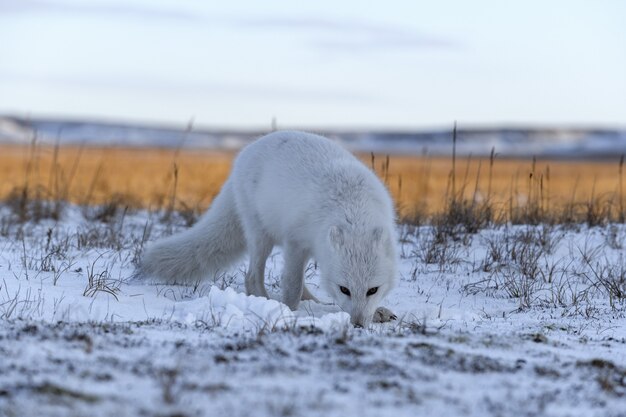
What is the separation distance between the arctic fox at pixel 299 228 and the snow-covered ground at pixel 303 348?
0.74 feet

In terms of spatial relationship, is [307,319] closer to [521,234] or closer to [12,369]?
Answer: [12,369]

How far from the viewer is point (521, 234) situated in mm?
6816

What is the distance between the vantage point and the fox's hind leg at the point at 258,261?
560 centimetres

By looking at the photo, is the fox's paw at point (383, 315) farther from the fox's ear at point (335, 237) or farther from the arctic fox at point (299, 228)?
the fox's ear at point (335, 237)

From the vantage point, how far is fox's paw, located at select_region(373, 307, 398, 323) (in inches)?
197

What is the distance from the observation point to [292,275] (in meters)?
5.21

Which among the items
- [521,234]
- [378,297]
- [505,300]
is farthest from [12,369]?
[521,234]

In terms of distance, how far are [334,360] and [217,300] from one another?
1.62 meters

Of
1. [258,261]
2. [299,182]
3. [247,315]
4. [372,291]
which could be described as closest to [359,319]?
[372,291]

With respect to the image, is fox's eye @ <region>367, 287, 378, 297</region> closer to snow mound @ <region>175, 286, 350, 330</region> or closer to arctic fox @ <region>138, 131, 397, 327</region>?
arctic fox @ <region>138, 131, 397, 327</region>

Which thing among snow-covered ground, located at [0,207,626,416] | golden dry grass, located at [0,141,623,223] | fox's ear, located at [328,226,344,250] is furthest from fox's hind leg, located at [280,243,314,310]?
golden dry grass, located at [0,141,623,223]

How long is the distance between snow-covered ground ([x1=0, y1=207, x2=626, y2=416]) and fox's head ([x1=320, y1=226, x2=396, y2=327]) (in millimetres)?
192

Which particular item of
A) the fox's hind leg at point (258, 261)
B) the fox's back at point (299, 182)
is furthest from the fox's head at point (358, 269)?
the fox's hind leg at point (258, 261)

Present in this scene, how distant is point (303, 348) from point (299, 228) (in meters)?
1.92
